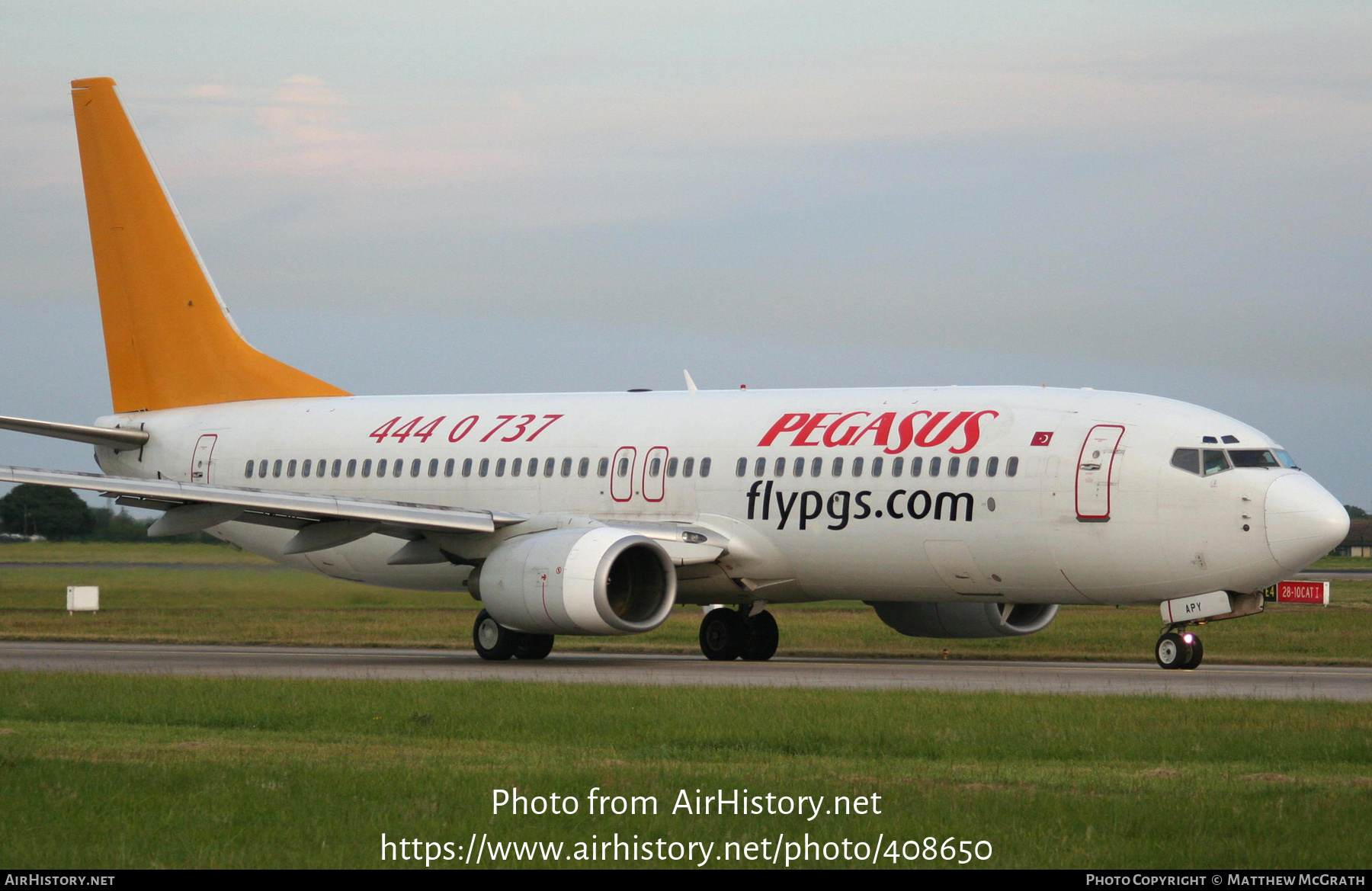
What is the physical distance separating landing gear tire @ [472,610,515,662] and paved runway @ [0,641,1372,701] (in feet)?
0.74

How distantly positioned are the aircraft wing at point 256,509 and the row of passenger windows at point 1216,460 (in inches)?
377

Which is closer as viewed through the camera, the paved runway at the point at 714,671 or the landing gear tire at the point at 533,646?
the paved runway at the point at 714,671

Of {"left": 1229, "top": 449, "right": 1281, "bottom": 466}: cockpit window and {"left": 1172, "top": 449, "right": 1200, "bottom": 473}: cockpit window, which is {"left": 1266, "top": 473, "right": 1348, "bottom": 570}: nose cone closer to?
{"left": 1229, "top": 449, "right": 1281, "bottom": 466}: cockpit window

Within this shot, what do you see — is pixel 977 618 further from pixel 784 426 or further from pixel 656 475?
pixel 656 475

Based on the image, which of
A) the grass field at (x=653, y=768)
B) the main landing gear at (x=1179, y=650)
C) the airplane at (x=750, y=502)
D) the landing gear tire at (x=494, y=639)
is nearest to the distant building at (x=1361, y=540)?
the airplane at (x=750, y=502)

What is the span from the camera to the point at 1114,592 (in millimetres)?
23250

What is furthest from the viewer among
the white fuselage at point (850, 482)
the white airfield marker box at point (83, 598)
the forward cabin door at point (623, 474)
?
the white airfield marker box at point (83, 598)

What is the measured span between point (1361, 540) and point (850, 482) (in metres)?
112

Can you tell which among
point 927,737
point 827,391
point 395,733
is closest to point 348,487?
point 827,391

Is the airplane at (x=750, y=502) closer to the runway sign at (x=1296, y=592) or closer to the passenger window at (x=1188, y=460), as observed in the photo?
the passenger window at (x=1188, y=460)

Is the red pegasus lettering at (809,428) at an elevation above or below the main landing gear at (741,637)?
above

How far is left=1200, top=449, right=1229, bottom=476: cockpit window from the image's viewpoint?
74.0 ft

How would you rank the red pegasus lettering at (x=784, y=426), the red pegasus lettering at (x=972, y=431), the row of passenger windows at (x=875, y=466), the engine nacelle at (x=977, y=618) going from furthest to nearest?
the engine nacelle at (x=977, y=618), the red pegasus lettering at (x=784, y=426), the red pegasus lettering at (x=972, y=431), the row of passenger windows at (x=875, y=466)

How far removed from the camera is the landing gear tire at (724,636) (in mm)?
27375
